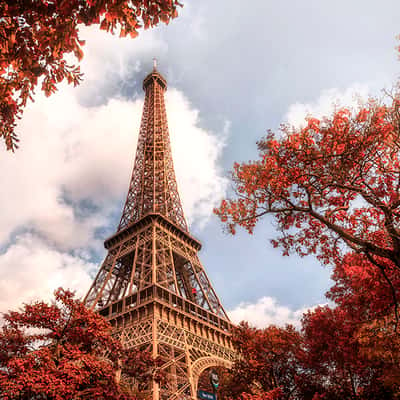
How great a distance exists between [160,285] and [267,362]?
1133 centimetres

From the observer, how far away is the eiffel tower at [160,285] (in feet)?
72.1

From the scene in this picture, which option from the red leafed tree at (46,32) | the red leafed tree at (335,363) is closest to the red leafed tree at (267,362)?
the red leafed tree at (335,363)

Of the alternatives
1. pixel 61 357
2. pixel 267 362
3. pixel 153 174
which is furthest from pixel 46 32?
pixel 153 174

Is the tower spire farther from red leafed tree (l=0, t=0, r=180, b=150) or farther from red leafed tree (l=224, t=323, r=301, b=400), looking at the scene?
red leafed tree (l=0, t=0, r=180, b=150)

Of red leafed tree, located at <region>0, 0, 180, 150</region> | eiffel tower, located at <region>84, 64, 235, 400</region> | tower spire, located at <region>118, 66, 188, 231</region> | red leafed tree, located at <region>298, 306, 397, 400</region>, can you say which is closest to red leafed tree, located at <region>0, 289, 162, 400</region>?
eiffel tower, located at <region>84, 64, 235, 400</region>

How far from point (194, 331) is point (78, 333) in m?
16.5

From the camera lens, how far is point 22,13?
346cm

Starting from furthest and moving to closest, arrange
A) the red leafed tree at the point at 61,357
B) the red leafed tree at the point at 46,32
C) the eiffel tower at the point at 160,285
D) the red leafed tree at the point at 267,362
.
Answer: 1. the eiffel tower at the point at 160,285
2. the red leafed tree at the point at 267,362
3. the red leafed tree at the point at 61,357
4. the red leafed tree at the point at 46,32

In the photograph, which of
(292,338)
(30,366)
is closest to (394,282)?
(292,338)

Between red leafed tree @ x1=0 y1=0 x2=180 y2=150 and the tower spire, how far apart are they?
3127cm

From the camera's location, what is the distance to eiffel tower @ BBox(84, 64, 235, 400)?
22.0 metres

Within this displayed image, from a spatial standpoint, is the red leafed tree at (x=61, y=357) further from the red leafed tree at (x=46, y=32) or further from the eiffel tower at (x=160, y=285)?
the red leafed tree at (x=46, y=32)

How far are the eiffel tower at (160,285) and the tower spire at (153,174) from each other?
128mm

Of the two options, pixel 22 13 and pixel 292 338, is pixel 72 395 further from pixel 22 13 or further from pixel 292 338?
pixel 292 338
